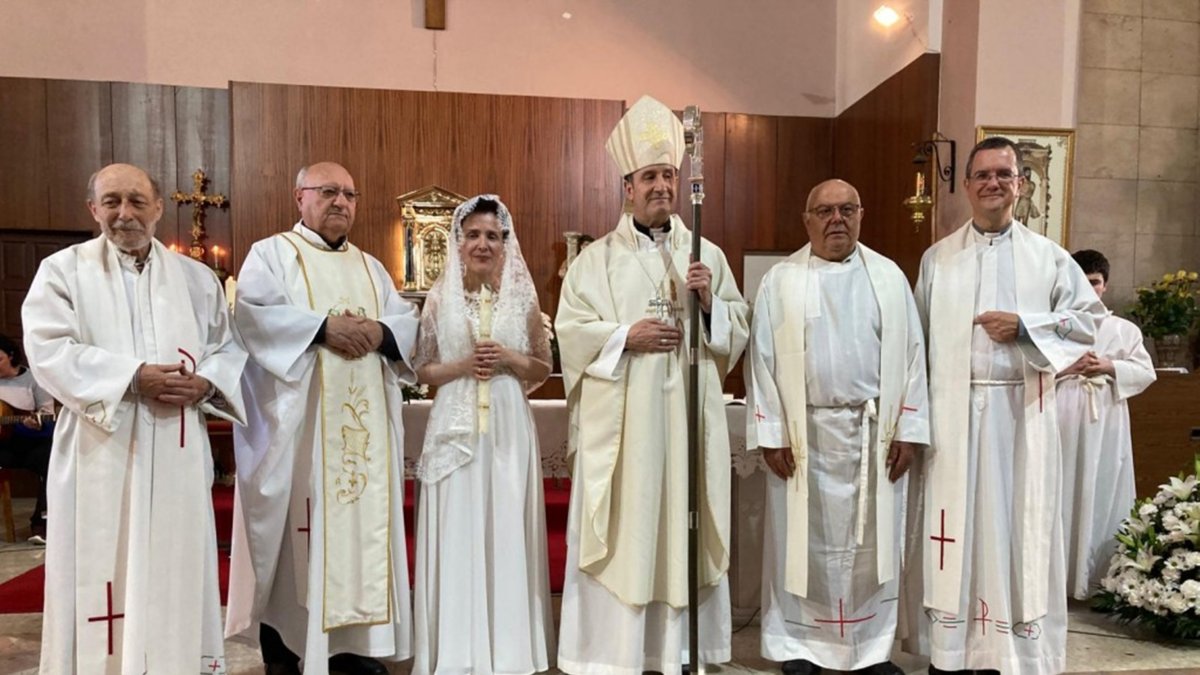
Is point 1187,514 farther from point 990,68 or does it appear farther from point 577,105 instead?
point 577,105

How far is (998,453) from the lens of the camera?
3.17 metres

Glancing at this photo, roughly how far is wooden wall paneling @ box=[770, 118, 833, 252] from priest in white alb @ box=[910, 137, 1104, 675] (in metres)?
5.44

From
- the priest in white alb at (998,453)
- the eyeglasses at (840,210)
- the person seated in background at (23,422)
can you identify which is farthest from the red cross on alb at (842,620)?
the person seated in background at (23,422)

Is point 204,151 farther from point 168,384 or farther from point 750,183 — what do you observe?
point 168,384

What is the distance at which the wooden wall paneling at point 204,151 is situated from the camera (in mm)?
7727

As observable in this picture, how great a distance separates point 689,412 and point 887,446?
0.80 meters

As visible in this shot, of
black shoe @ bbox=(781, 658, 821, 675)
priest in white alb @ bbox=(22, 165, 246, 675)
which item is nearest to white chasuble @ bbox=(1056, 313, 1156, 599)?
black shoe @ bbox=(781, 658, 821, 675)

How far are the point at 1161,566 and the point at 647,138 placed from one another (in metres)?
3.07

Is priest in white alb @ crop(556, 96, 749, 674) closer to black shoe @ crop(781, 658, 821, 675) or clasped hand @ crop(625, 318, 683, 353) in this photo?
clasped hand @ crop(625, 318, 683, 353)

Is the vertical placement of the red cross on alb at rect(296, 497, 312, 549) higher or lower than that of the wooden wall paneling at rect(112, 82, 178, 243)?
lower

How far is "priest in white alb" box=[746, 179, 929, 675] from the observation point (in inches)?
124

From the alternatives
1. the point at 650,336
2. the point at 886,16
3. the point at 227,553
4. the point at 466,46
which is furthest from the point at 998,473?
the point at 466,46

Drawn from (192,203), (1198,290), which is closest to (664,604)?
(1198,290)

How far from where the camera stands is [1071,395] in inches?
170
